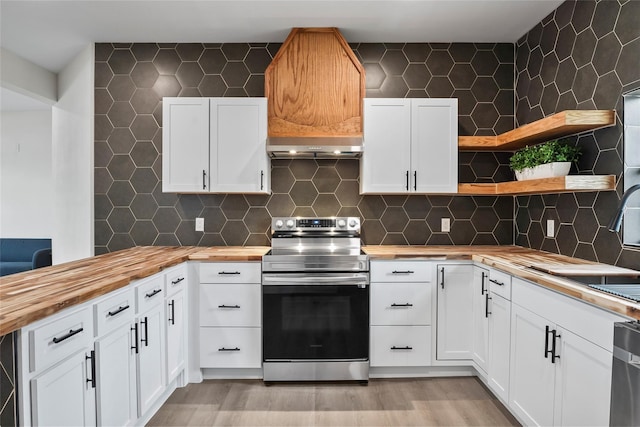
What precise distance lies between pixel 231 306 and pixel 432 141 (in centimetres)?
197

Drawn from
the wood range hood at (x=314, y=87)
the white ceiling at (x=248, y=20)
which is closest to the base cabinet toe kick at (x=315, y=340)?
the wood range hood at (x=314, y=87)

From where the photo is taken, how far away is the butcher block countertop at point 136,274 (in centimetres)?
128

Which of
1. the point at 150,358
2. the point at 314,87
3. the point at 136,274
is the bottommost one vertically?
the point at 150,358

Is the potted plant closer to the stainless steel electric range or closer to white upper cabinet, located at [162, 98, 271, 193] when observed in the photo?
the stainless steel electric range

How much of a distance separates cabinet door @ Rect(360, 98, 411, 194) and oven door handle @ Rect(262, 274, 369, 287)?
0.73m

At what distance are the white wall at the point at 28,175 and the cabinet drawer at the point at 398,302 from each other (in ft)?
16.1

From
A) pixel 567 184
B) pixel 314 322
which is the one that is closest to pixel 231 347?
pixel 314 322

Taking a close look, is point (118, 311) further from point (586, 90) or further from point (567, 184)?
point (586, 90)

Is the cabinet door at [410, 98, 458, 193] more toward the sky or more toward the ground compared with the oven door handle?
more toward the sky

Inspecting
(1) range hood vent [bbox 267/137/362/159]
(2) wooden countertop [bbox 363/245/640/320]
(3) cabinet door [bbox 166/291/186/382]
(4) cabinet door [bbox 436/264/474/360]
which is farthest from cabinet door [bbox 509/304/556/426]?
(3) cabinet door [bbox 166/291/186/382]

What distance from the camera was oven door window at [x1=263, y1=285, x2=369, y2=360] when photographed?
2.59m

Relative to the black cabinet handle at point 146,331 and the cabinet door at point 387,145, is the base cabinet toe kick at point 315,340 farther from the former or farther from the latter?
the cabinet door at point 387,145

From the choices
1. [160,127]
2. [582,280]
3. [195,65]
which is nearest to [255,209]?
[160,127]

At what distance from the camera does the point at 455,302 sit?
2.69 metres
